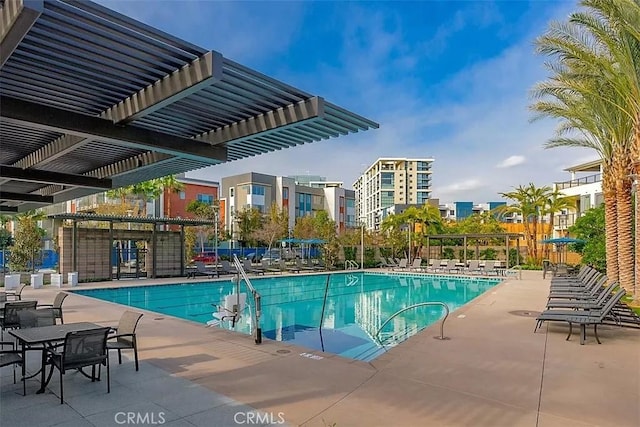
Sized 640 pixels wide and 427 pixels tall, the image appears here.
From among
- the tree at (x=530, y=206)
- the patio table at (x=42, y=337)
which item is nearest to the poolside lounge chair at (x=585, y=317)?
the patio table at (x=42, y=337)

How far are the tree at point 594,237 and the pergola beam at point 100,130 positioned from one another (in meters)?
19.7

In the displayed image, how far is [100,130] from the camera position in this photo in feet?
19.7

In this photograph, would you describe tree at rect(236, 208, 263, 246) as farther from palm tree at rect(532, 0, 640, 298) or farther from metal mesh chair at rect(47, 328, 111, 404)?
metal mesh chair at rect(47, 328, 111, 404)

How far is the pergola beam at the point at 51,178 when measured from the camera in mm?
8969

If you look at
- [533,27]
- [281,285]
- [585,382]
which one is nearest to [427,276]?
[281,285]

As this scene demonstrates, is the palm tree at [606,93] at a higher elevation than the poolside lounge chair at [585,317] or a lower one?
higher

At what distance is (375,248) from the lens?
31.7 meters

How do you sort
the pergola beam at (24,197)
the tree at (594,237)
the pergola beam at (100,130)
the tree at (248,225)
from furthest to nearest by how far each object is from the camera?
the tree at (248,225), the tree at (594,237), the pergola beam at (24,197), the pergola beam at (100,130)

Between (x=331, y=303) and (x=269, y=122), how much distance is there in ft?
35.7

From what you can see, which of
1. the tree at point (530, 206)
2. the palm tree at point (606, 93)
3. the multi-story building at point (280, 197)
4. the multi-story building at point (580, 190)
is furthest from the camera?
the multi-story building at point (280, 197)

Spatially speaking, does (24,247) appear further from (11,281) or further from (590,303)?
(590,303)

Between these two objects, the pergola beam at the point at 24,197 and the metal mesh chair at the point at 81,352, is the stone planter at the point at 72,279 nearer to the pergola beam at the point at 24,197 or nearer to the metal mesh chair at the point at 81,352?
the pergola beam at the point at 24,197

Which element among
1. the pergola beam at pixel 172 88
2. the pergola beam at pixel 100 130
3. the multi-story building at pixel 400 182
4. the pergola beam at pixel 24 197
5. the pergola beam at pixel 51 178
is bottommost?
the pergola beam at pixel 24 197

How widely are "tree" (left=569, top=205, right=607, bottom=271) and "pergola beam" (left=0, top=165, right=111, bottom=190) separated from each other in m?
20.5
